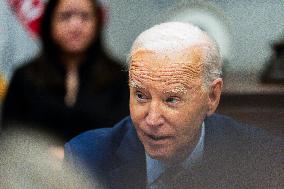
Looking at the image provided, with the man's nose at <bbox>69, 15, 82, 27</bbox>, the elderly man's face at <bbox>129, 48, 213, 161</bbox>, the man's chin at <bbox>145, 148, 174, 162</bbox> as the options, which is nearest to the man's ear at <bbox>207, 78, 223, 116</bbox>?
the elderly man's face at <bbox>129, 48, 213, 161</bbox>

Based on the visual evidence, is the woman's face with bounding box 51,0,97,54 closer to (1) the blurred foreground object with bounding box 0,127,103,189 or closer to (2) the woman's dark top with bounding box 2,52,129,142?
(2) the woman's dark top with bounding box 2,52,129,142

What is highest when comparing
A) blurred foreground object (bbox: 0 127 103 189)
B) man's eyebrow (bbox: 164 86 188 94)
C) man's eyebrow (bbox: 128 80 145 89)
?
man's eyebrow (bbox: 164 86 188 94)

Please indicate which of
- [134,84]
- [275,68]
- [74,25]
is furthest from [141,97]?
[275,68]

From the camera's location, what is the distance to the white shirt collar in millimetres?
3664

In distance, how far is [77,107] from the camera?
11.9 feet

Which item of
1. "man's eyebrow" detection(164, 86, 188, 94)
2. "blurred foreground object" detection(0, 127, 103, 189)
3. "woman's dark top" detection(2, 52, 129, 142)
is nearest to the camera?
"man's eyebrow" detection(164, 86, 188, 94)

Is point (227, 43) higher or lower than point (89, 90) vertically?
higher

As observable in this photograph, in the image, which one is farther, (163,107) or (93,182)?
(93,182)

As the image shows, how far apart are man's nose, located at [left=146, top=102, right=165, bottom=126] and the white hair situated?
0.72 ft

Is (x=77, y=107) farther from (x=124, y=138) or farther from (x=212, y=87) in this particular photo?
(x=212, y=87)

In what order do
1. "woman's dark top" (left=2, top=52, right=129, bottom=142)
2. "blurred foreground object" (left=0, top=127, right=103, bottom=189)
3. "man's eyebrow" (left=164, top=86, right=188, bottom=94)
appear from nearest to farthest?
"man's eyebrow" (left=164, top=86, right=188, bottom=94), "woman's dark top" (left=2, top=52, right=129, bottom=142), "blurred foreground object" (left=0, top=127, right=103, bottom=189)

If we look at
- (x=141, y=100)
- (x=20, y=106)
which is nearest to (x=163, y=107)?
(x=141, y=100)

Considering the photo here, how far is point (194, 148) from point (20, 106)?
0.76 m

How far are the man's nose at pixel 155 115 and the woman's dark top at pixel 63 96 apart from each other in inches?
4.9
